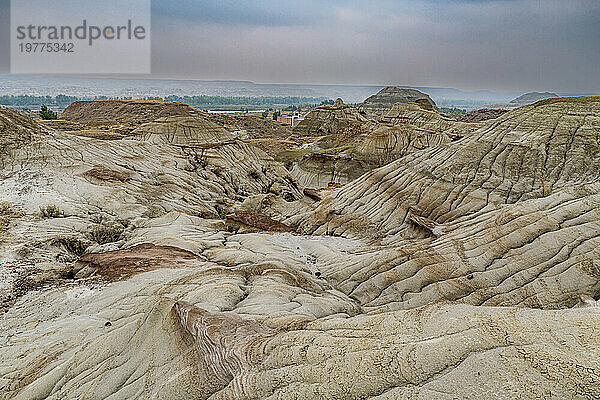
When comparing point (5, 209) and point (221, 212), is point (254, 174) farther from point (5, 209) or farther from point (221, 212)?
point (5, 209)

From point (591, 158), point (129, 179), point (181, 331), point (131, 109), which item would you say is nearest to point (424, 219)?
point (591, 158)

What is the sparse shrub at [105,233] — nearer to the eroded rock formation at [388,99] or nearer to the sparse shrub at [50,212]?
the sparse shrub at [50,212]

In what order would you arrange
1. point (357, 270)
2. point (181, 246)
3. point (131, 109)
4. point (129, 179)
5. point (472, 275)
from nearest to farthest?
point (472, 275) < point (357, 270) < point (181, 246) < point (129, 179) < point (131, 109)

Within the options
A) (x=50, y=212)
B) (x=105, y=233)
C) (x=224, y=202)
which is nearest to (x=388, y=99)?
(x=224, y=202)

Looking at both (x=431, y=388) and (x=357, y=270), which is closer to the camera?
(x=431, y=388)

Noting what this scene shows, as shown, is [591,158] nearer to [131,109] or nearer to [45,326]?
[45,326]

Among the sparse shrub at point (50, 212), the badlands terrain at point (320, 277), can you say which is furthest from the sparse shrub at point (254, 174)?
the sparse shrub at point (50, 212)

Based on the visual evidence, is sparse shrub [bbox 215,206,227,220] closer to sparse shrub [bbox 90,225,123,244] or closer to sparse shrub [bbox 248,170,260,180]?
sparse shrub [bbox 90,225,123,244]
